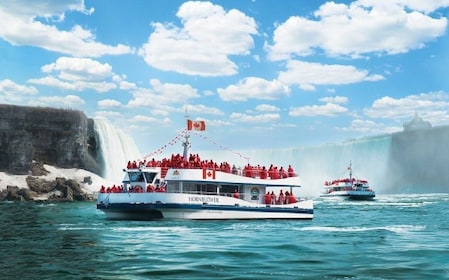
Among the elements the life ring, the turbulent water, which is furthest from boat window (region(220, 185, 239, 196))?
the turbulent water

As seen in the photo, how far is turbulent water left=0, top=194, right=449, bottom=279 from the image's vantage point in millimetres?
16938

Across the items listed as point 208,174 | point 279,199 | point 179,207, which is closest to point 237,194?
point 208,174

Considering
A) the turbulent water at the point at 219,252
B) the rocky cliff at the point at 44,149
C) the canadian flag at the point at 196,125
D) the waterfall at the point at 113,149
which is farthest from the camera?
the waterfall at the point at 113,149

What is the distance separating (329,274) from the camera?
1667 cm

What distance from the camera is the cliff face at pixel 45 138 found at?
88.2m

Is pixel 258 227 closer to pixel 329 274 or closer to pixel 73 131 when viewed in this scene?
pixel 329 274

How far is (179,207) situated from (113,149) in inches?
2669

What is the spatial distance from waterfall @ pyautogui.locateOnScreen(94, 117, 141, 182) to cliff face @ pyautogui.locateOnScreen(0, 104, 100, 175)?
81.2 inches

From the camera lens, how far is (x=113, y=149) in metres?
101

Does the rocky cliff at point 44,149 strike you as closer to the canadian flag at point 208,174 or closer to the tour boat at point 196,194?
the tour boat at point 196,194

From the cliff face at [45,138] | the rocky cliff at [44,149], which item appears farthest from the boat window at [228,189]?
the cliff face at [45,138]

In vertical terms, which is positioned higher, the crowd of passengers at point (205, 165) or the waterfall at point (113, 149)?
the waterfall at point (113, 149)

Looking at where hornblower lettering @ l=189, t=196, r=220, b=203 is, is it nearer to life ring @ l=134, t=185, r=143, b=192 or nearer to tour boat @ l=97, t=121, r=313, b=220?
tour boat @ l=97, t=121, r=313, b=220

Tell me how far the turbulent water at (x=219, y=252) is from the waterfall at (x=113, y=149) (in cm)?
6596
